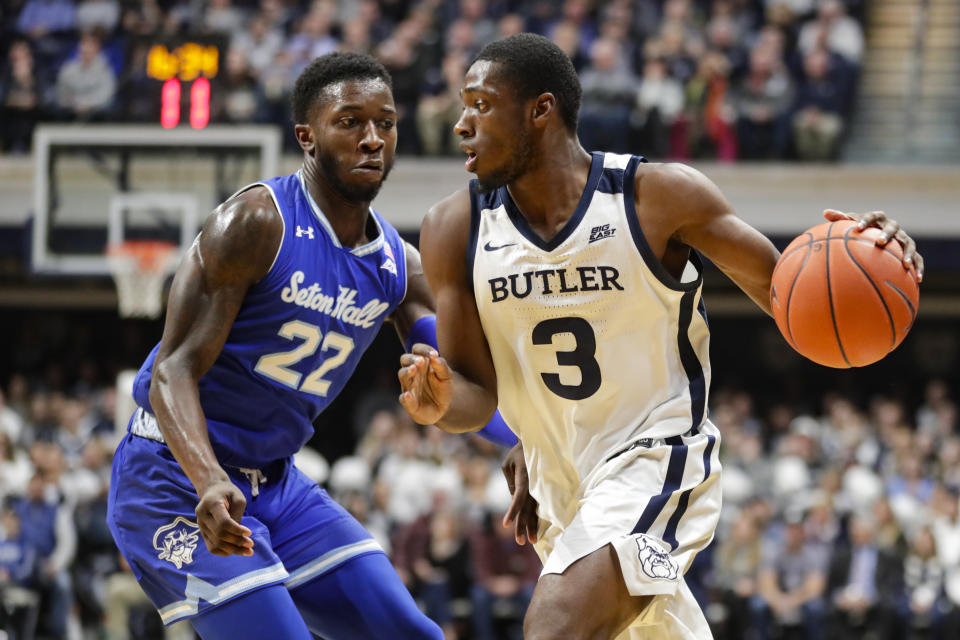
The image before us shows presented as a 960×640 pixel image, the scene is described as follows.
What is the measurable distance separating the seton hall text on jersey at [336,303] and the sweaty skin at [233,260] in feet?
0.42

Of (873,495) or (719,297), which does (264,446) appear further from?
(719,297)

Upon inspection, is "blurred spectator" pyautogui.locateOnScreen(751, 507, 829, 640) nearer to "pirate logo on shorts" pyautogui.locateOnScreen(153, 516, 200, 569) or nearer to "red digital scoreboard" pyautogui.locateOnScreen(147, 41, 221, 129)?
"red digital scoreboard" pyautogui.locateOnScreen(147, 41, 221, 129)

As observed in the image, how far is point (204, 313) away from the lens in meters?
3.91

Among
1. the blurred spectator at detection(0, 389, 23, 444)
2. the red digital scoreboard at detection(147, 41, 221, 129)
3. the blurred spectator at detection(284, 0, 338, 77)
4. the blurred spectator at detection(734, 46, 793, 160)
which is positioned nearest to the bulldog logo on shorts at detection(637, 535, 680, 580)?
the red digital scoreboard at detection(147, 41, 221, 129)

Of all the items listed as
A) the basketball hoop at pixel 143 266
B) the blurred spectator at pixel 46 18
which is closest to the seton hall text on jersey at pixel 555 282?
the basketball hoop at pixel 143 266

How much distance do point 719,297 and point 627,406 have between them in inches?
497

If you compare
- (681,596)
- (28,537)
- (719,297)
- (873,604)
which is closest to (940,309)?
(719,297)

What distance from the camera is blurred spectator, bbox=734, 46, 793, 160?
1430cm

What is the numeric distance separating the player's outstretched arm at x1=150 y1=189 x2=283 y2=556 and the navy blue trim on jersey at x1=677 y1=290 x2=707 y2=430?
1.36 meters

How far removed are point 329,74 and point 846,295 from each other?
6.31 feet

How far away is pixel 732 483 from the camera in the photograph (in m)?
11.6

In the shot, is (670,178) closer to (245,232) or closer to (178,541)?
(245,232)

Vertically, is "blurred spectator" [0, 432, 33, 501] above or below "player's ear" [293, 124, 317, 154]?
below

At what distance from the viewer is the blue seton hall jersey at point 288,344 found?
409cm
